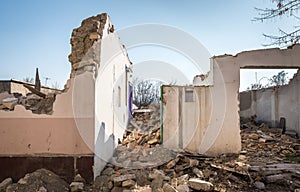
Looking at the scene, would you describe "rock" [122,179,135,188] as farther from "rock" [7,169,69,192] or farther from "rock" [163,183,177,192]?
"rock" [7,169,69,192]

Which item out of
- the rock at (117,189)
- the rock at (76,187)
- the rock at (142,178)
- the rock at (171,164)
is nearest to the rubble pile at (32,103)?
the rock at (76,187)

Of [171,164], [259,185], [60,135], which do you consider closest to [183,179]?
[171,164]

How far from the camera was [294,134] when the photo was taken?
8.91 meters

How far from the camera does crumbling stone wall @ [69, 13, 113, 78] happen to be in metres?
4.54

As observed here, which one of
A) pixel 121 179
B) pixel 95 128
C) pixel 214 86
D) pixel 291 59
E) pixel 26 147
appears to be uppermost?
pixel 291 59

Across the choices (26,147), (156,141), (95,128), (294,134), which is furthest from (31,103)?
(294,134)

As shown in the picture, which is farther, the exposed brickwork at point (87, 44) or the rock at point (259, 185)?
the exposed brickwork at point (87, 44)

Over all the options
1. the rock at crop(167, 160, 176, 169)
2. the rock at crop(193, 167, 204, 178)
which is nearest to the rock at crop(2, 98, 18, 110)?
the rock at crop(167, 160, 176, 169)

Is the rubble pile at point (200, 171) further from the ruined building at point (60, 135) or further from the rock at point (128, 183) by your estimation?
the ruined building at point (60, 135)

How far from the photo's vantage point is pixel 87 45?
4832mm

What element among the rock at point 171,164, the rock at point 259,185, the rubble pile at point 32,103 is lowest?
the rock at point 259,185

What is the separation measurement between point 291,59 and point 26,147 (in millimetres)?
7356

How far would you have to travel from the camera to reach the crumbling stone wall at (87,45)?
454 cm

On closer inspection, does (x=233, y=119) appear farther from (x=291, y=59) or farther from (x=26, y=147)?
(x=26, y=147)
